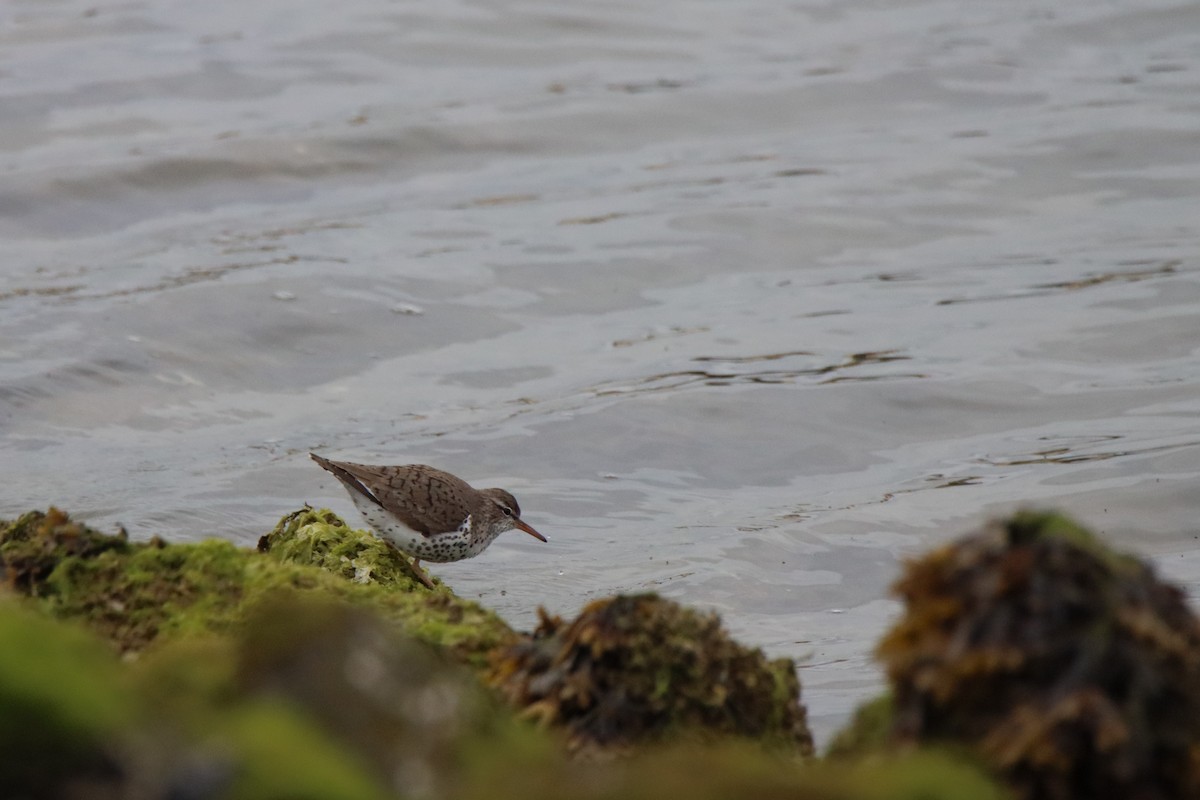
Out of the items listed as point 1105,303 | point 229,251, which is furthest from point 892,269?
point 229,251

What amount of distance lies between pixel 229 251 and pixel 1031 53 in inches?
499

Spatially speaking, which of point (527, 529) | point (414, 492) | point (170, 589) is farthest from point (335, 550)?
point (527, 529)

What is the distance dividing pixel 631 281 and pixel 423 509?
7003mm

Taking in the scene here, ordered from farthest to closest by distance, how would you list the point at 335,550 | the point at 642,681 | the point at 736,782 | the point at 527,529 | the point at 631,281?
the point at 631,281
the point at 527,529
the point at 335,550
the point at 642,681
the point at 736,782

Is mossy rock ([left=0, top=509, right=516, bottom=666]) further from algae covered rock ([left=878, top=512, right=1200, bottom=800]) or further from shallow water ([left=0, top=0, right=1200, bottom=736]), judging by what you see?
shallow water ([left=0, top=0, right=1200, bottom=736])

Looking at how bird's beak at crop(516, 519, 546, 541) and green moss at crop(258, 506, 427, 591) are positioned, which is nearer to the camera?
green moss at crop(258, 506, 427, 591)

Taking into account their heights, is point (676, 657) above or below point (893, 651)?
below

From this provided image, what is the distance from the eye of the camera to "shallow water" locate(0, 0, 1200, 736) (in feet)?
34.9

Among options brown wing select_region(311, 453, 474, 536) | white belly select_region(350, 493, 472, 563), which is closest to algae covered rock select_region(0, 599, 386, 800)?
white belly select_region(350, 493, 472, 563)

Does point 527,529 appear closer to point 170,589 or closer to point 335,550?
point 335,550

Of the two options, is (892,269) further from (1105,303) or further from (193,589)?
(193,589)

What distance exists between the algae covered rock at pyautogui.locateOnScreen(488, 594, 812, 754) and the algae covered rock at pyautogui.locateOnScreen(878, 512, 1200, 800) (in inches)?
34.9

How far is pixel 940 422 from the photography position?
1225 cm

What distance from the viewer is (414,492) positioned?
28.5ft
